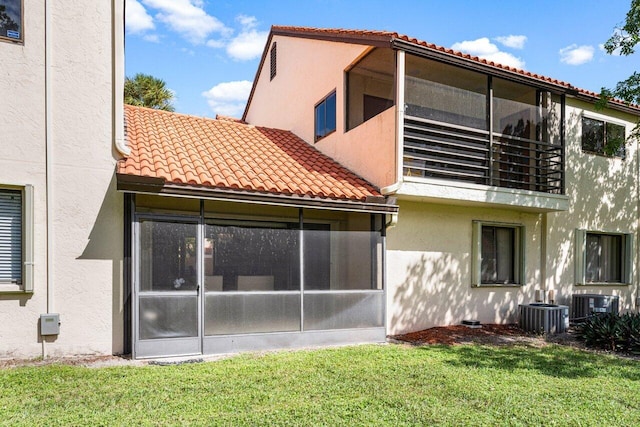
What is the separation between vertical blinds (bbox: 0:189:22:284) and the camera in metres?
6.92

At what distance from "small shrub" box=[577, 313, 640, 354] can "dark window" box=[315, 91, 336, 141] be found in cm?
807

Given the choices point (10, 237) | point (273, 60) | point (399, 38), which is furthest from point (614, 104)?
point (10, 237)

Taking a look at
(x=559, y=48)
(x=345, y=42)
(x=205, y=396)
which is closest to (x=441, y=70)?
(x=345, y=42)

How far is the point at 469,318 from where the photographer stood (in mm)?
10945

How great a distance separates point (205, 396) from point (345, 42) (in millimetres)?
8928

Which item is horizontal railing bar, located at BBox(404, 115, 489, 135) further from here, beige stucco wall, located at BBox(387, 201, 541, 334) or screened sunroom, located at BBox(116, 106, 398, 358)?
beige stucco wall, located at BBox(387, 201, 541, 334)

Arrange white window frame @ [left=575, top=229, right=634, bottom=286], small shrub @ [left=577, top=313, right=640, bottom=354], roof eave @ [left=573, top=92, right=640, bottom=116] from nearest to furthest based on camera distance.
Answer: small shrub @ [left=577, top=313, right=640, bottom=354]
roof eave @ [left=573, top=92, right=640, bottom=116]
white window frame @ [left=575, top=229, right=634, bottom=286]

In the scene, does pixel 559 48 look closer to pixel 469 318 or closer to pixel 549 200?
pixel 549 200

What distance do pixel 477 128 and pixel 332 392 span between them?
7794mm

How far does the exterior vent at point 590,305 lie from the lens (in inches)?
471

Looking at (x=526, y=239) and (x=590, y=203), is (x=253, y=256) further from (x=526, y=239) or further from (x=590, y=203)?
(x=590, y=203)

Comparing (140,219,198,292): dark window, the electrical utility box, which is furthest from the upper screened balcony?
the electrical utility box

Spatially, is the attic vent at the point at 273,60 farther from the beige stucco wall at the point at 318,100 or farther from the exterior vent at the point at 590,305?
the exterior vent at the point at 590,305

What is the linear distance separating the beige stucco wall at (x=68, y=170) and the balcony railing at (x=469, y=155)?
20.5 ft
